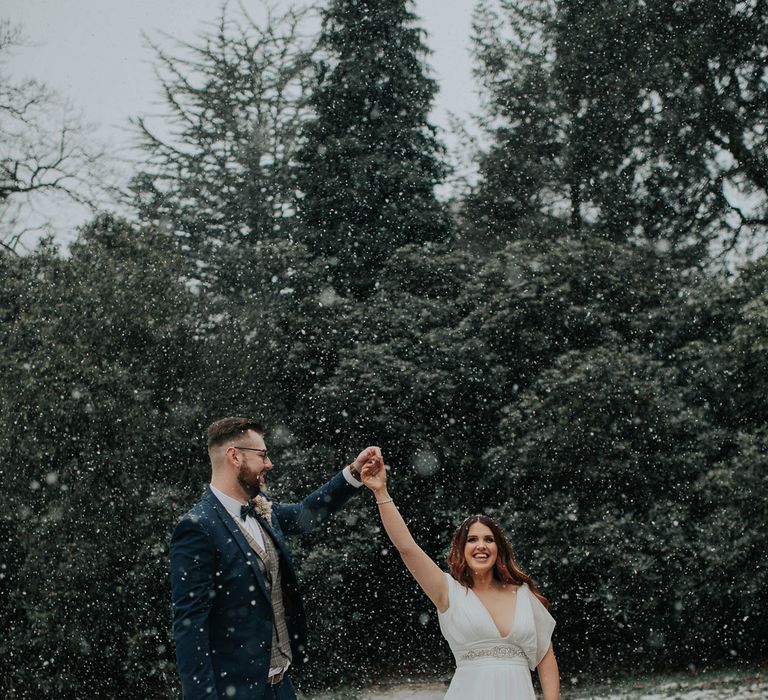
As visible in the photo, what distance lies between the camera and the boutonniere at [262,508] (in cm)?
398

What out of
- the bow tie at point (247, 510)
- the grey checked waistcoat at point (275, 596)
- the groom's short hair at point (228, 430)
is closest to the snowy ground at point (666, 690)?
the grey checked waistcoat at point (275, 596)

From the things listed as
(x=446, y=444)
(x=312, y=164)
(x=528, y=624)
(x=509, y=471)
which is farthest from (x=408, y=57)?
(x=528, y=624)

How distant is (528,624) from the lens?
4.09 metres

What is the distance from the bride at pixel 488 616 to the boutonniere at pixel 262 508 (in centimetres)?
45

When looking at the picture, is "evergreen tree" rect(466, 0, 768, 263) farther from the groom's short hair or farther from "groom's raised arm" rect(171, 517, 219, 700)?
"groom's raised arm" rect(171, 517, 219, 700)

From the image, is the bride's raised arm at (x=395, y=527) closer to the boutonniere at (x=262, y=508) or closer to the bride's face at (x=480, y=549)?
the bride's face at (x=480, y=549)

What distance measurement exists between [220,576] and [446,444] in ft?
34.3

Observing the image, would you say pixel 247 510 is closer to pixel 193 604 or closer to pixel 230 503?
pixel 230 503

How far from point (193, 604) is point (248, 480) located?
1.85 ft

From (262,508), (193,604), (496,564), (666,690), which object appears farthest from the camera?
(666,690)

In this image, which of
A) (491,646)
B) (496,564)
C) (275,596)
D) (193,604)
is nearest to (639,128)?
(496,564)

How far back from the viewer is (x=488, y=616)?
411cm

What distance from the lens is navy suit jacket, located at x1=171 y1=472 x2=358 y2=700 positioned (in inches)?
138

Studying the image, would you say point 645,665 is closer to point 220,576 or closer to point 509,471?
point 509,471
